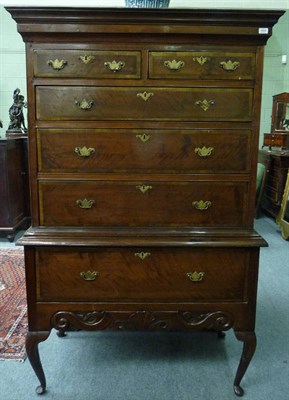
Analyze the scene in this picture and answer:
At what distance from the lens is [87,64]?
1417 millimetres

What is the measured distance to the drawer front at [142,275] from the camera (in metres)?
1.53

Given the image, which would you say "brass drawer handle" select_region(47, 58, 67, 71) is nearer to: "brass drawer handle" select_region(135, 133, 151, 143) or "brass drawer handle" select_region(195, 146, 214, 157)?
"brass drawer handle" select_region(135, 133, 151, 143)

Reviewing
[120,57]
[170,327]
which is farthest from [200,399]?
[120,57]

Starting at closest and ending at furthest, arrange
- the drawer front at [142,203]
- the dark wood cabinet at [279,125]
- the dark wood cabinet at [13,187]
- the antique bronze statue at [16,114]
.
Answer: the drawer front at [142,203] < the dark wood cabinet at [13,187] < the antique bronze statue at [16,114] < the dark wood cabinet at [279,125]

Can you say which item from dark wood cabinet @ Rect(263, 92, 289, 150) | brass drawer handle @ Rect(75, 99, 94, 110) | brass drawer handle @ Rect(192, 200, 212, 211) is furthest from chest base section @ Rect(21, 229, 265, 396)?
dark wood cabinet @ Rect(263, 92, 289, 150)

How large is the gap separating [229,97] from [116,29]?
502 millimetres

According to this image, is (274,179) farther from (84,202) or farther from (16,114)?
(84,202)

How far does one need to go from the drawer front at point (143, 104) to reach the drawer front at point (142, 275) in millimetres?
540

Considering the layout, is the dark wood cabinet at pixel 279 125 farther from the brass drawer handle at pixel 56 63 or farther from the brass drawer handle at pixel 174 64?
the brass drawer handle at pixel 56 63

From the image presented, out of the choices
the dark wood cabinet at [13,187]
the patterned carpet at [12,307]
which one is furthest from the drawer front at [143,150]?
the dark wood cabinet at [13,187]

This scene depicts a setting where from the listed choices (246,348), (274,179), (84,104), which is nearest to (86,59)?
(84,104)

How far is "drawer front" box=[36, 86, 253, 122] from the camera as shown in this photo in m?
1.44

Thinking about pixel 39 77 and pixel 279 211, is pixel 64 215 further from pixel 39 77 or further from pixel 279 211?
pixel 279 211

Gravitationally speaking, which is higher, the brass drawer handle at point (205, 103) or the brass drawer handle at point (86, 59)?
the brass drawer handle at point (86, 59)
